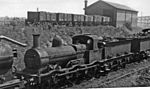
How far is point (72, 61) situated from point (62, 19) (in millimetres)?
24919

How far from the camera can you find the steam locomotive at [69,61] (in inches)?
399

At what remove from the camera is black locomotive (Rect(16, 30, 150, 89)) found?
33.3 feet

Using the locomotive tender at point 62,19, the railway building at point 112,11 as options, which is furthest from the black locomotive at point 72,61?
the railway building at point 112,11

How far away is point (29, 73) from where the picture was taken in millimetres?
10055

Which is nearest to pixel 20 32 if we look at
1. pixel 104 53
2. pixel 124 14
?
pixel 104 53

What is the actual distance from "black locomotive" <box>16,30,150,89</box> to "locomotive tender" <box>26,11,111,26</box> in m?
17.9

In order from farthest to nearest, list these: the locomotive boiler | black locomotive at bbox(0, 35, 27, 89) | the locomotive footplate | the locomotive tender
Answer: the locomotive tender, the locomotive boiler, black locomotive at bbox(0, 35, 27, 89), the locomotive footplate

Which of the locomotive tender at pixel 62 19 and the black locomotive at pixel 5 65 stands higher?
the locomotive tender at pixel 62 19

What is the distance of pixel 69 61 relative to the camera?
11.7m

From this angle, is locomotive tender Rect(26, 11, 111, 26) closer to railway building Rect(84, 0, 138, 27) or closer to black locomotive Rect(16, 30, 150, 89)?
railway building Rect(84, 0, 138, 27)

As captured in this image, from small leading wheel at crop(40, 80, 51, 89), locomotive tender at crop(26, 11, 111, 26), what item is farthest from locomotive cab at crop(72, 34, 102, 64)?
locomotive tender at crop(26, 11, 111, 26)

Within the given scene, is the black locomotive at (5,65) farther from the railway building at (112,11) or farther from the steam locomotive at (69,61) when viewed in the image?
the railway building at (112,11)

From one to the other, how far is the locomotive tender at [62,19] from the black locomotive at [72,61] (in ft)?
58.7

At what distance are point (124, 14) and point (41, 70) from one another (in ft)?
159
